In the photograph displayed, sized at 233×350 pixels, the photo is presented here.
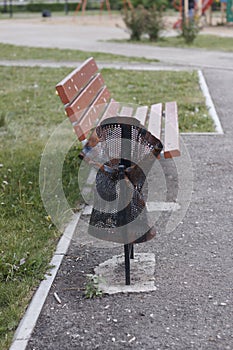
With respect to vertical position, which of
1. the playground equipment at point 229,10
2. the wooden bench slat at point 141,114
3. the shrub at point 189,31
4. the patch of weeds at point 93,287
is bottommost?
the playground equipment at point 229,10

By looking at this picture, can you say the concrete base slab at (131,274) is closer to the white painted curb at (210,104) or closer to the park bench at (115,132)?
the park bench at (115,132)

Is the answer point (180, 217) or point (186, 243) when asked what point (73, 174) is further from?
point (186, 243)

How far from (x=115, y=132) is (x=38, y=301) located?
103 cm

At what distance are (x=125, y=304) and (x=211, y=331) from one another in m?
0.54

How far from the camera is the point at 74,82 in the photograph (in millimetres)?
6629

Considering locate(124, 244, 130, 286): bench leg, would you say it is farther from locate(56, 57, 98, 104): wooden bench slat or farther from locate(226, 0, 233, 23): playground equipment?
locate(226, 0, 233, 23): playground equipment

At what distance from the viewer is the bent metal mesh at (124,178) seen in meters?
4.30

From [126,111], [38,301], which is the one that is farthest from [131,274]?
[126,111]

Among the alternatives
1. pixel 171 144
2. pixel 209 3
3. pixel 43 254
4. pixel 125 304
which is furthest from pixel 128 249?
pixel 209 3

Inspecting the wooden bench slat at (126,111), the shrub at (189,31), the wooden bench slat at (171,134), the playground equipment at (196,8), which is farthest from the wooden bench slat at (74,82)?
the playground equipment at (196,8)

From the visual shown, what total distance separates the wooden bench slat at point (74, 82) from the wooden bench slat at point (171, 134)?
2.72 feet

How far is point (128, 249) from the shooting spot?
4.39 meters

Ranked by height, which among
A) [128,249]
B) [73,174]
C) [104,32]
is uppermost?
[128,249]

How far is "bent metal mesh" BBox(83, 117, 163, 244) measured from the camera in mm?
4301
